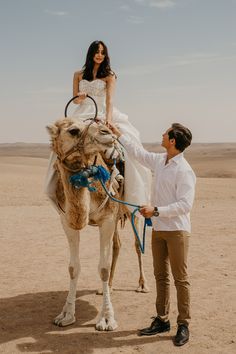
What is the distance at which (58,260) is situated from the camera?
9.09m

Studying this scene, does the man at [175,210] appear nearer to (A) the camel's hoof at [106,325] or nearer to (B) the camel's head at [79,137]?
(B) the camel's head at [79,137]

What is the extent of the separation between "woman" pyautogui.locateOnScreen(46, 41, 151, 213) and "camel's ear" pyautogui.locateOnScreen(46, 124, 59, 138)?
52.5 inches

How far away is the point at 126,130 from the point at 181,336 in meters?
2.84

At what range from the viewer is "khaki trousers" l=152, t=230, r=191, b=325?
4.98 meters

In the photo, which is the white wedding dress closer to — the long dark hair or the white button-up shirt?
the long dark hair

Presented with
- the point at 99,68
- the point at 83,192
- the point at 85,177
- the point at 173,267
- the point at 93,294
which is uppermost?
the point at 99,68

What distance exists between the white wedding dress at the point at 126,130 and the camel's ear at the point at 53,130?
1.20 meters

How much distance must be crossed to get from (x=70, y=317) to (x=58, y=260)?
3338 millimetres

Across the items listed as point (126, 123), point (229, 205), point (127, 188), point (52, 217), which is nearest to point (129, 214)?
point (127, 188)

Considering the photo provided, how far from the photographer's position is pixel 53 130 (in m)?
4.76

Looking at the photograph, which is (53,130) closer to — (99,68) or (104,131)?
(104,131)

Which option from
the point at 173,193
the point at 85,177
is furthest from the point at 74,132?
the point at 173,193

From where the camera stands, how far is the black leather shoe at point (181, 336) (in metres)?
5.10

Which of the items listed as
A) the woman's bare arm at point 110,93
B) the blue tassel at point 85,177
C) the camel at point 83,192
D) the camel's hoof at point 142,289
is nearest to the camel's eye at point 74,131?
the camel at point 83,192
